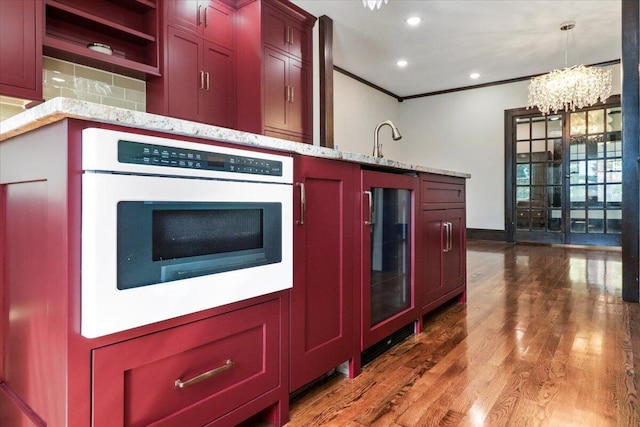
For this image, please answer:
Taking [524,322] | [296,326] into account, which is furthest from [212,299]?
[524,322]

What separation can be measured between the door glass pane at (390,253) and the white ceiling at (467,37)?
314cm

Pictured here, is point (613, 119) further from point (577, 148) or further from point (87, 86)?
point (87, 86)

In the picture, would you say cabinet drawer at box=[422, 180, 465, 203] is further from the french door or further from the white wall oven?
the french door

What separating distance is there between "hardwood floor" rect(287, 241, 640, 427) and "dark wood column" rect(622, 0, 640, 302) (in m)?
0.38

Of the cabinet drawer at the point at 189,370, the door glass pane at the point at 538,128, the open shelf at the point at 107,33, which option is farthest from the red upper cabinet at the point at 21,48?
the door glass pane at the point at 538,128

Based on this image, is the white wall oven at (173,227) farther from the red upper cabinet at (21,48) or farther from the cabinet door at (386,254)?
the red upper cabinet at (21,48)

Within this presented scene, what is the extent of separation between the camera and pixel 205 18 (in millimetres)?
3375

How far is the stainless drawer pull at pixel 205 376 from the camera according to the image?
3.19 ft

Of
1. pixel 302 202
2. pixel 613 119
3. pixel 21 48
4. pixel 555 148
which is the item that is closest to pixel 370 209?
pixel 302 202

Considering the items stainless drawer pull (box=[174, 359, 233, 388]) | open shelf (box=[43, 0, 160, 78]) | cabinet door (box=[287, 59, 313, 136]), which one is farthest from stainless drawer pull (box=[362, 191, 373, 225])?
cabinet door (box=[287, 59, 313, 136])

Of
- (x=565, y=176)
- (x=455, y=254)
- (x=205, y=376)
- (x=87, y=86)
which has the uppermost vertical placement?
(x=87, y=86)

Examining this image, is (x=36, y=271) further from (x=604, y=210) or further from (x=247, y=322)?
(x=604, y=210)

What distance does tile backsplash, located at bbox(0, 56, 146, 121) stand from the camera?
2447 millimetres

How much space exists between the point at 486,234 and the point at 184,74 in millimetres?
5998
